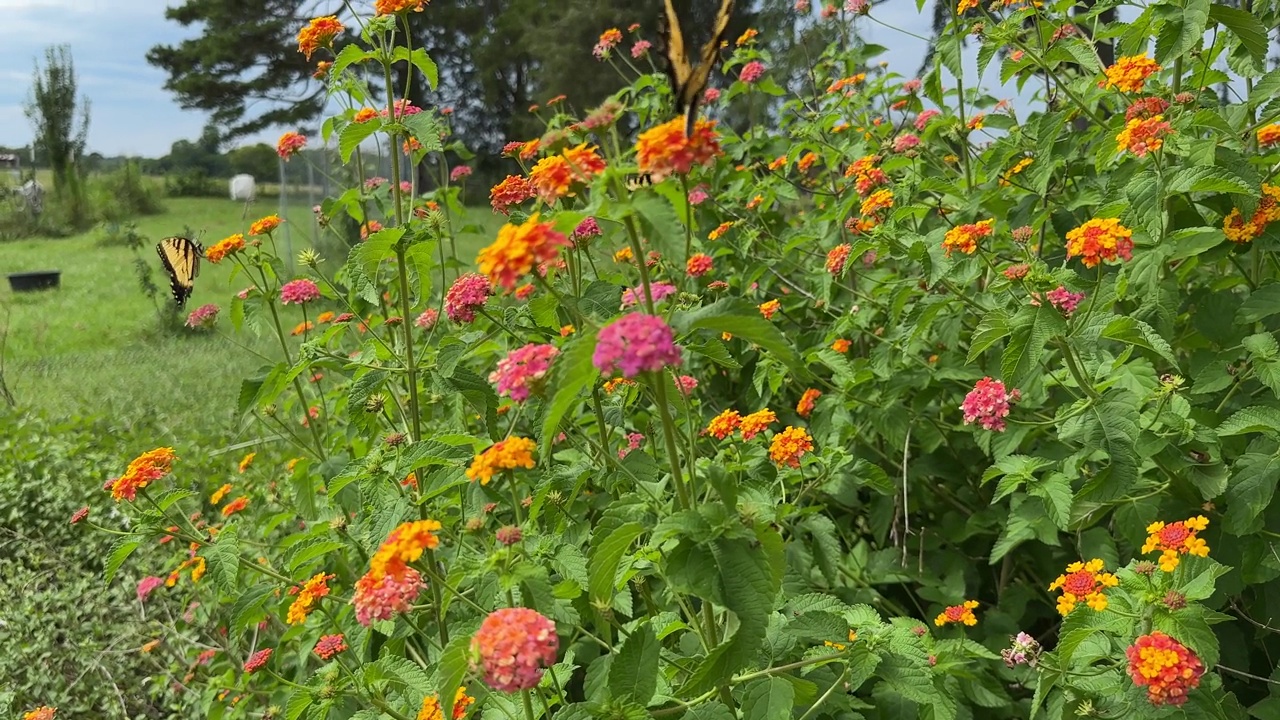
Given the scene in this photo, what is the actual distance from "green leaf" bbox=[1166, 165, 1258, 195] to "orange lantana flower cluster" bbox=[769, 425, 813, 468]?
0.84m

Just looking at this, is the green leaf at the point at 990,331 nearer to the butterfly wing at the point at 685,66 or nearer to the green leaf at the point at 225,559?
the green leaf at the point at 225,559

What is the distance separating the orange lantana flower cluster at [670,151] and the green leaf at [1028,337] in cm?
84

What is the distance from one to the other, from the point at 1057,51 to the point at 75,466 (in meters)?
4.62

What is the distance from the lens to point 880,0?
2.80m

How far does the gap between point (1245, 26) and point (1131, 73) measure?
21 centimetres

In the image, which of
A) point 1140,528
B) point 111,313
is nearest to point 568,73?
point 111,313

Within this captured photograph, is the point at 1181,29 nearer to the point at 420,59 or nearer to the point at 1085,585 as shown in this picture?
the point at 1085,585

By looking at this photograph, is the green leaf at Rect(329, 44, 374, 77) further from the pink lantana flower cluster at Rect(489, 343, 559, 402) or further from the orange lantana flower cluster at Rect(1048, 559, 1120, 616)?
the orange lantana flower cluster at Rect(1048, 559, 1120, 616)

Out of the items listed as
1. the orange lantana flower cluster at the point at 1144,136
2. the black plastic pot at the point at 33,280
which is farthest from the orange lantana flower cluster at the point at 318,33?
the black plastic pot at the point at 33,280

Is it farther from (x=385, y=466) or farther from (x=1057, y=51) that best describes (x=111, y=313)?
(x=1057, y=51)

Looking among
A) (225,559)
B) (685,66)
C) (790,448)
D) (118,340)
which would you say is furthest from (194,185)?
(790,448)

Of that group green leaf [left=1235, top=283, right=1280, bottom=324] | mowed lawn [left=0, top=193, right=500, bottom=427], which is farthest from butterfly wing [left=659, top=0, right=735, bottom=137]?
green leaf [left=1235, top=283, right=1280, bottom=324]

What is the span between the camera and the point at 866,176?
7.04 feet

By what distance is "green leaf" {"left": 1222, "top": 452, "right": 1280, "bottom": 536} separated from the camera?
4.56 ft
